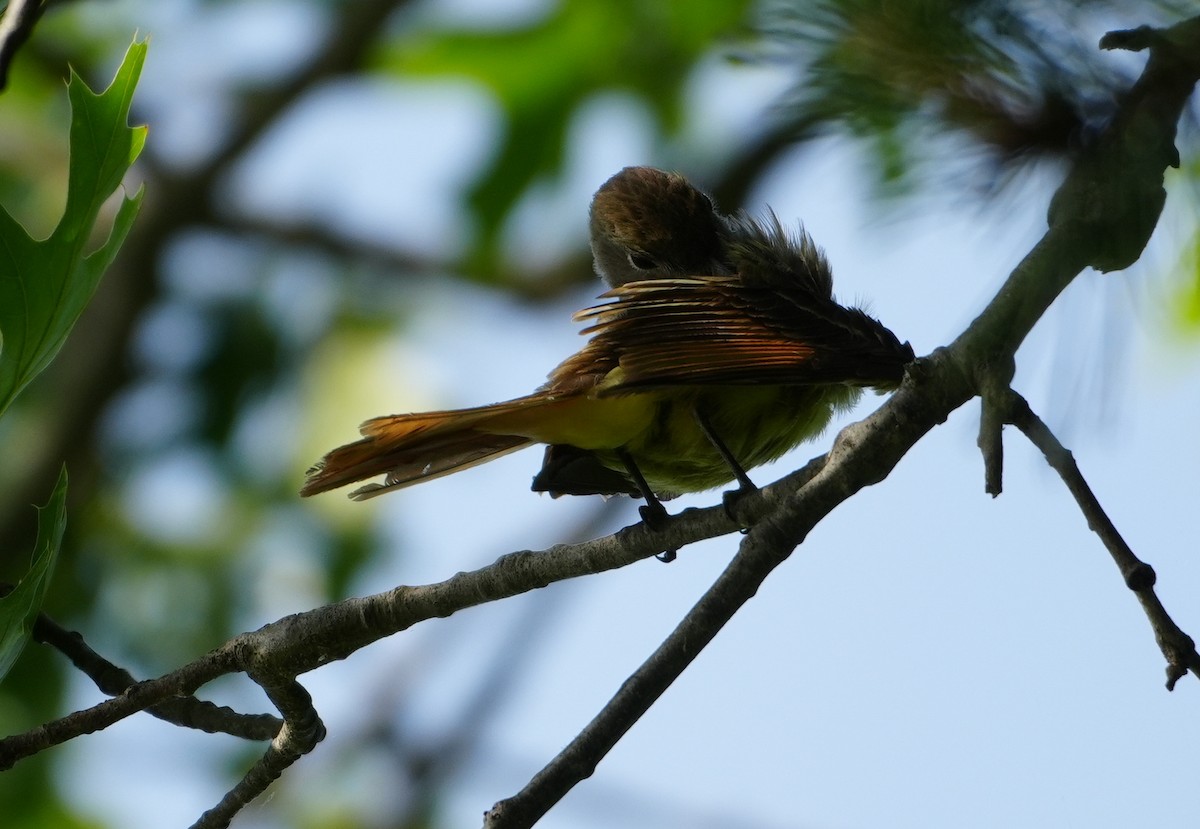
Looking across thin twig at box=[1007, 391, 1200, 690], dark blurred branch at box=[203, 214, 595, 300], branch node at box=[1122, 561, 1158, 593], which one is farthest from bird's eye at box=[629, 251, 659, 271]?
dark blurred branch at box=[203, 214, 595, 300]

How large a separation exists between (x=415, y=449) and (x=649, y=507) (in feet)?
1.87

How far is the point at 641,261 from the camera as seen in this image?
12.3 feet

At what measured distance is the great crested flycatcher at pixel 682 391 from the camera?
8.92ft

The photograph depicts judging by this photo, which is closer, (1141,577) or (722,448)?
(1141,577)

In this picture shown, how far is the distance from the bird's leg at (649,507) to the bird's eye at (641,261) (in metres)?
0.71

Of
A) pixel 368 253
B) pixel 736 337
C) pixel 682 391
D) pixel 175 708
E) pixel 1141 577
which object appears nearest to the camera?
Answer: pixel 1141 577

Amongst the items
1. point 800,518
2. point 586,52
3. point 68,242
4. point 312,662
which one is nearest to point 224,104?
point 586,52

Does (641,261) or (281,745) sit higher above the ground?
(641,261)

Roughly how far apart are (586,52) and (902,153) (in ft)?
12.6

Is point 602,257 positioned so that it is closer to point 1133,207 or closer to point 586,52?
point 586,52

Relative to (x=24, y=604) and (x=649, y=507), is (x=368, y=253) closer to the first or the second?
(x=649, y=507)

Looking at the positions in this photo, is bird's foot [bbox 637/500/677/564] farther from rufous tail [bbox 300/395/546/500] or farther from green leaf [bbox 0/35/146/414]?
green leaf [bbox 0/35/146/414]

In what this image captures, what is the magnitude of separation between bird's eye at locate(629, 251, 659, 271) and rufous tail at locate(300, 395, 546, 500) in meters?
0.79

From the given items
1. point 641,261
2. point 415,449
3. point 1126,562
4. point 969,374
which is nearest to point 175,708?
point 415,449
